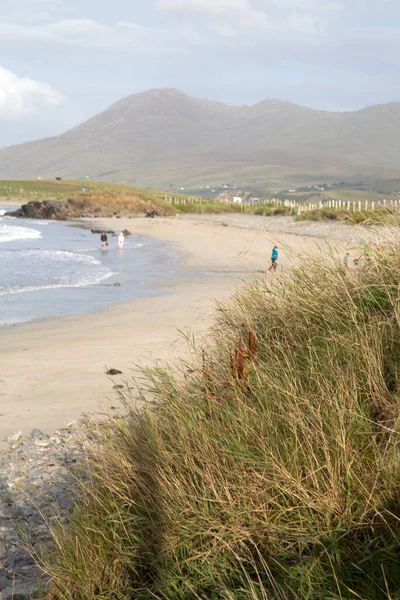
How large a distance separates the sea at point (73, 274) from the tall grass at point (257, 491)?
1187cm

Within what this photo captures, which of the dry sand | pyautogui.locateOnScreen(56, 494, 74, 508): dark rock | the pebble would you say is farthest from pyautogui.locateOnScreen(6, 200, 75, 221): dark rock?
pyautogui.locateOnScreen(56, 494, 74, 508): dark rock

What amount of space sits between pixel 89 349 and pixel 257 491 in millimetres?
9025

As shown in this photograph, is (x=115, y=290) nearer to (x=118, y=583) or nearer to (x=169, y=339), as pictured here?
(x=169, y=339)

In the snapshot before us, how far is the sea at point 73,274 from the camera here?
58.9ft

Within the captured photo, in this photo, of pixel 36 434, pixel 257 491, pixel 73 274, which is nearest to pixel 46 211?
pixel 73 274

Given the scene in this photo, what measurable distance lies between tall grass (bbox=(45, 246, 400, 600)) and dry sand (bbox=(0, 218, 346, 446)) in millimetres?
939

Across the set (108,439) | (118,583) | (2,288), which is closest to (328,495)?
(118,583)

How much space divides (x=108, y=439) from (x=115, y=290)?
1634 centimetres

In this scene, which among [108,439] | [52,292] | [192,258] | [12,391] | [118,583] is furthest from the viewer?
[192,258]

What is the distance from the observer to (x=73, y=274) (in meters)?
24.5

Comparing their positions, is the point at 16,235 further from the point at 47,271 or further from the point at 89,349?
the point at 89,349

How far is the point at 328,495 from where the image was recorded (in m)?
3.25

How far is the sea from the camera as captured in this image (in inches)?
706

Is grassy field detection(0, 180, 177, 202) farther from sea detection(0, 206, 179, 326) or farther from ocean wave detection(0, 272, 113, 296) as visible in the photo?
Result: ocean wave detection(0, 272, 113, 296)
